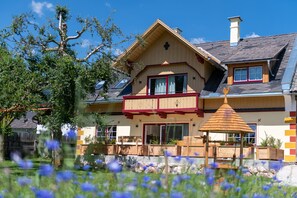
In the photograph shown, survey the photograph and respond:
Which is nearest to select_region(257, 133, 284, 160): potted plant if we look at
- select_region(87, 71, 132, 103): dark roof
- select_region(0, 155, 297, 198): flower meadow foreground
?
select_region(87, 71, 132, 103): dark roof

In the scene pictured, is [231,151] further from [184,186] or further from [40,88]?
[184,186]

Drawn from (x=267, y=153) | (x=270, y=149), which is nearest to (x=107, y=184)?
(x=267, y=153)

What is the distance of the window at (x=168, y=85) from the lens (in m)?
23.2

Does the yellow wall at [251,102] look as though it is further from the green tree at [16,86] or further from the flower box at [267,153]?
the green tree at [16,86]

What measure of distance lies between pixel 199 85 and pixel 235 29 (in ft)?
16.1

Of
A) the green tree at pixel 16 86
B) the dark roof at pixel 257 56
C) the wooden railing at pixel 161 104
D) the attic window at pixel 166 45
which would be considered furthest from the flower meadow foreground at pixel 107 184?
the attic window at pixel 166 45

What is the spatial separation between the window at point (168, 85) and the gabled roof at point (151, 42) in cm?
164

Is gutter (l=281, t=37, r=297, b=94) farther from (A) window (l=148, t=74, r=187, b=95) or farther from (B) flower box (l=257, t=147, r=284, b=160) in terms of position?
Result: (A) window (l=148, t=74, r=187, b=95)

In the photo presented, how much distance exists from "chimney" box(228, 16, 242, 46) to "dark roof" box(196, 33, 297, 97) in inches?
11.1

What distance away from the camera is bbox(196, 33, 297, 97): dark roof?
2061 centimetres

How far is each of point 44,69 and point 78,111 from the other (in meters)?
16.6

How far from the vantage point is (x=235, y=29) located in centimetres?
2541

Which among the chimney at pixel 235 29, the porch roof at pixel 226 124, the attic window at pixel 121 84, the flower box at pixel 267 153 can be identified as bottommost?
the flower box at pixel 267 153

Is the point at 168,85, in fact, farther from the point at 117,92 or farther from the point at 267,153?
the point at 267,153
